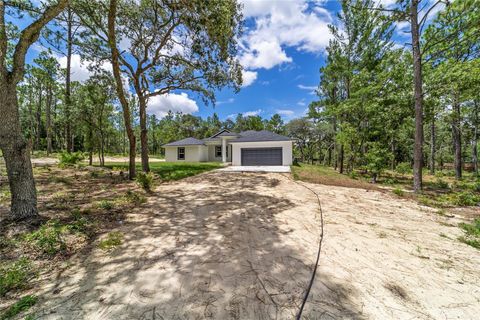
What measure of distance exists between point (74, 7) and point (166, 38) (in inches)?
126

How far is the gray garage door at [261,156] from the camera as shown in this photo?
1577cm

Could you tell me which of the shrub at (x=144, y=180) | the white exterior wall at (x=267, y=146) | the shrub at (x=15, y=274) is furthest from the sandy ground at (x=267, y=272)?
the white exterior wall at (x=267, y=146)

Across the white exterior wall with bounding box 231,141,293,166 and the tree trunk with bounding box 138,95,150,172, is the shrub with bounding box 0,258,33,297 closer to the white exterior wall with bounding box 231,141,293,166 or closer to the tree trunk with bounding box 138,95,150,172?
the tree trunk with bounding box 138,95,150,172

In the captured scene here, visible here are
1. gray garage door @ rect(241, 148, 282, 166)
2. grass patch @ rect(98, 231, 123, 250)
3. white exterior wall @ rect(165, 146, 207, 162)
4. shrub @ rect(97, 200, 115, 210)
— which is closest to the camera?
grass patch @ rect(98, 231, 123, 250)

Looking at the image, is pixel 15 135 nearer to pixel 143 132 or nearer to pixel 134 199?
pixel 134 199

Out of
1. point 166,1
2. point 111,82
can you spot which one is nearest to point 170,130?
point 111,82

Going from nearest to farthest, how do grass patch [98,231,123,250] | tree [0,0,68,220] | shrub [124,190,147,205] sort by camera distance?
grass patch [98,231,123,250], tree [0,0,68,220], shrub [124,190,147,205]

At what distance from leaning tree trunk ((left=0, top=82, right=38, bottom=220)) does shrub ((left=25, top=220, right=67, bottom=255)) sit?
2.36 ft

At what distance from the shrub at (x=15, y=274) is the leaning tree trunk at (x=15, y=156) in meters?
1.55

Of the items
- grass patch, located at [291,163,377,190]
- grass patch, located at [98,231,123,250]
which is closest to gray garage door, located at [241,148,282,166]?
grass patch, located at [291,163,377,190]

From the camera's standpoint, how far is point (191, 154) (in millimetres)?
22031

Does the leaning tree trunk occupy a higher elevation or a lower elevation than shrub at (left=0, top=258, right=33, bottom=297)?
higher

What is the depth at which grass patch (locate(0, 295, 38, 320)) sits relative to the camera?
5.96ft

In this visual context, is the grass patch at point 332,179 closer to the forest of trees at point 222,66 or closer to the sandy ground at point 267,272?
the forest of trees at point 222,66
